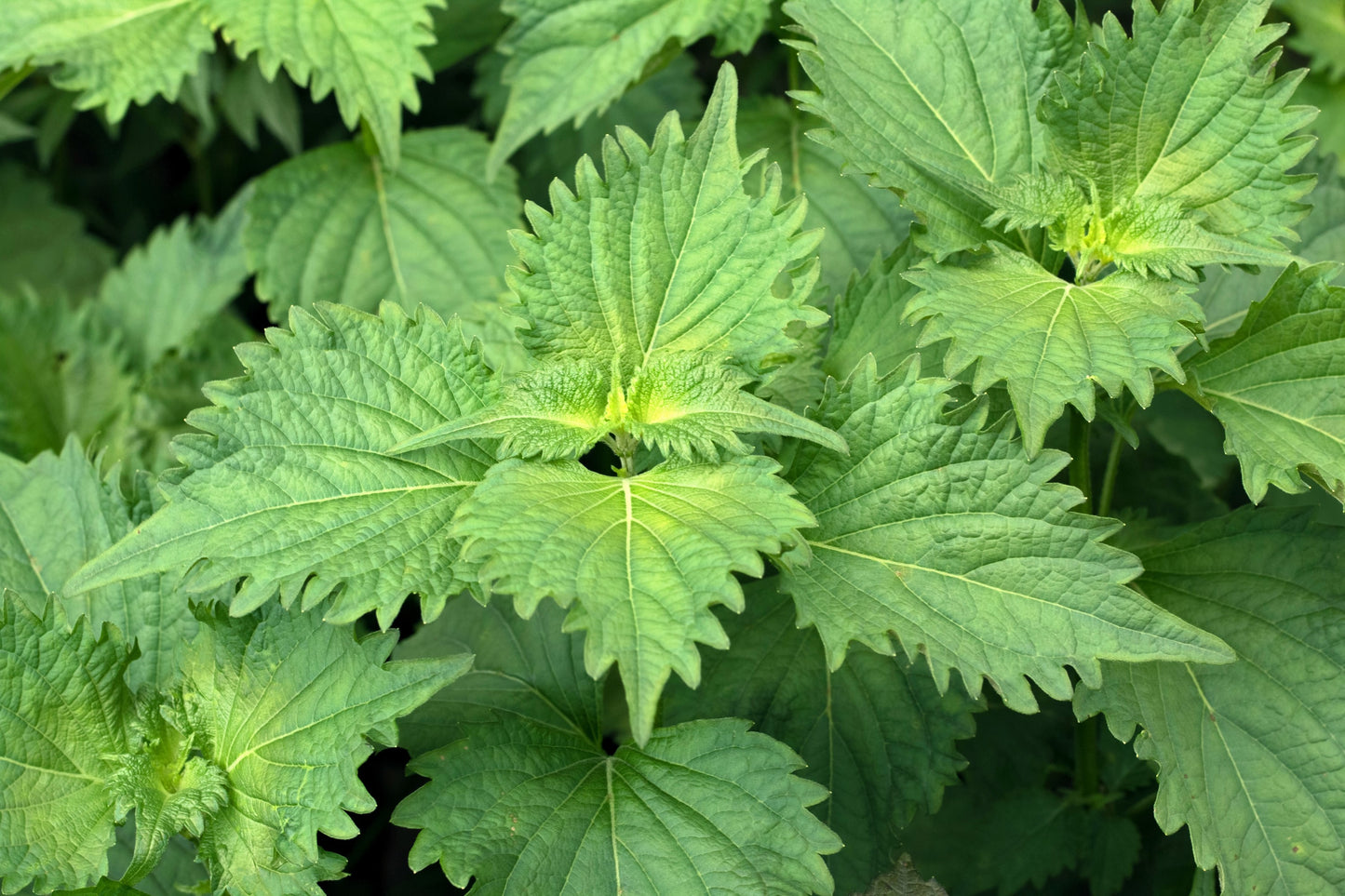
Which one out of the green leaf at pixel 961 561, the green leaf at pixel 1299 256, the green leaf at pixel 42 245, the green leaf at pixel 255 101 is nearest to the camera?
the green leaf at pixel 961 561

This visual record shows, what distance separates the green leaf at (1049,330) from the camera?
1.14 metres

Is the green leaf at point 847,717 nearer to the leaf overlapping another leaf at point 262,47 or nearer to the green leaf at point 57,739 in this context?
the green leaf at point 57,739

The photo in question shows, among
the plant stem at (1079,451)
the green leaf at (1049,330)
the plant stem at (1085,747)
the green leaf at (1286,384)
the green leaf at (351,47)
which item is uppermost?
the green leaf at (351,47)

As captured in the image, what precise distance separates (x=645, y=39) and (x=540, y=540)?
1.15m

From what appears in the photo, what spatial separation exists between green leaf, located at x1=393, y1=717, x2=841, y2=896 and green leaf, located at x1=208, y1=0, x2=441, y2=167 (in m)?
1.10

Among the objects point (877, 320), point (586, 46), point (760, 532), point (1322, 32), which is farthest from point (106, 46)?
point (1322, 32)

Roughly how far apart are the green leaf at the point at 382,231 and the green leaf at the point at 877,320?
754mm

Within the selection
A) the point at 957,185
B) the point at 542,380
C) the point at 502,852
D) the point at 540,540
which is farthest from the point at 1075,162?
the point at 502,852

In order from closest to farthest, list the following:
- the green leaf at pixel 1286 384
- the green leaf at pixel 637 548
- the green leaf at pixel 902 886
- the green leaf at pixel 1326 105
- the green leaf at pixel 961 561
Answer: the green leaf at pixel 637 548 < the green leaf at pixel 961 561 < the green leaf at pixel 1286 384 < the green leaf at pixel 902 886 < the green leaf at pixel 1326 105

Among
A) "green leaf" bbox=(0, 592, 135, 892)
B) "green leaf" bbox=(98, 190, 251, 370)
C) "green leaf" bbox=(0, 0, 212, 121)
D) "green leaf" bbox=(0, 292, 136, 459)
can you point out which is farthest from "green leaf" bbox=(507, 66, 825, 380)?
"green leaf" bbox=(98, 190, 251, 370)

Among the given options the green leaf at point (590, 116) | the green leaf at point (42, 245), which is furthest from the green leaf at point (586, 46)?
the green leaf at point (42, 245)

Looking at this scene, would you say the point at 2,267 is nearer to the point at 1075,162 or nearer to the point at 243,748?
the point at 243,748

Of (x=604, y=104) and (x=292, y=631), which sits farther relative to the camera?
(x=604, y=104)

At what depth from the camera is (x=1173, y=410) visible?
208cm
